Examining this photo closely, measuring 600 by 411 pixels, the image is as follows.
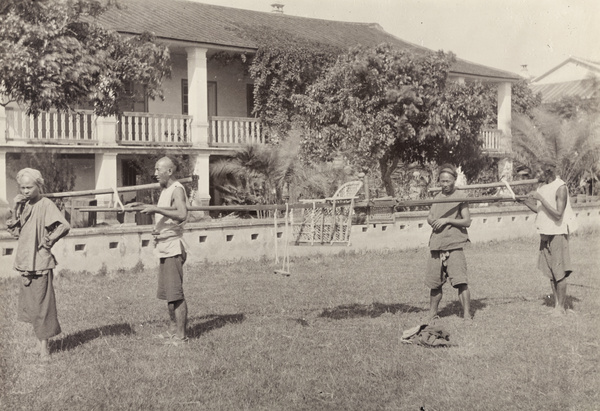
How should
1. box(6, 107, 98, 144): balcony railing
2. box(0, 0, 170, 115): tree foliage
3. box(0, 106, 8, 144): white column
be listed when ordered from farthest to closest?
box(6, 107, 98, 144): balcony railing → box(0, 106, 8, 144): white column → box(0, 0, 170, 115): tree foliage

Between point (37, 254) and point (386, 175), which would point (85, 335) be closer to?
point (37, 254)

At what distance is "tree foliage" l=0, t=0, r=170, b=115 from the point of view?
26.4 ft

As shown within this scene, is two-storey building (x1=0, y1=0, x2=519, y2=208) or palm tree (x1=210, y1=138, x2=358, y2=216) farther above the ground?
two-storey building (x1=0, y1=0, x2=519, y2=208)

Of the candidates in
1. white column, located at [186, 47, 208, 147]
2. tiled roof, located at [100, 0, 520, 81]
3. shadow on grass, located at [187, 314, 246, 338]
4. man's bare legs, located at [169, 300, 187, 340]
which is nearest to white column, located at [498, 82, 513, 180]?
tiled roof, located at [100, 0, 520, 81]

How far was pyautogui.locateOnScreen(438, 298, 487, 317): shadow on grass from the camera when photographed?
8.73m

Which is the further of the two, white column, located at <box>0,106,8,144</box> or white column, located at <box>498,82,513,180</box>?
white column, located at <box>498,82,513,180</box>

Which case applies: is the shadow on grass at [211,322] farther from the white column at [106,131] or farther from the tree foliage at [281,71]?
the tree foliage at [281,71]

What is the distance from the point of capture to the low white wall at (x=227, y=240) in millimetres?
11414

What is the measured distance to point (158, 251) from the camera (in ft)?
23.9

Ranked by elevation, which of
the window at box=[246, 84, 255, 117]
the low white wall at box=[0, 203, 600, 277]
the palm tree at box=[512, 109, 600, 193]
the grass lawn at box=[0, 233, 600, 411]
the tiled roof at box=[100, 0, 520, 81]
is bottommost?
the grass lawn at box=[0, 233, 600, 411]

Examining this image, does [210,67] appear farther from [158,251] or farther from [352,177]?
[158,251]

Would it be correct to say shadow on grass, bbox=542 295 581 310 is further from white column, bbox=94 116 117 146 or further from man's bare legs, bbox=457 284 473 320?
white column, bbox=94 116 117 146

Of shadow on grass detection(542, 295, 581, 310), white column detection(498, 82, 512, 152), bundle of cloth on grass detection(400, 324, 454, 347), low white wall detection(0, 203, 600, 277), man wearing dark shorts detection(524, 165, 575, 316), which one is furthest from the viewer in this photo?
white column detection(498, 82, 512, 152)

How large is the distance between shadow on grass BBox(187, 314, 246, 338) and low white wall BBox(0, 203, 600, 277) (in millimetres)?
2508
